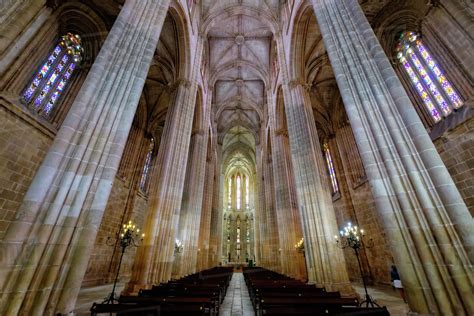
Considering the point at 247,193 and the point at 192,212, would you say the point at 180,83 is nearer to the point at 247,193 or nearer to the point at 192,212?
the point at 192,212

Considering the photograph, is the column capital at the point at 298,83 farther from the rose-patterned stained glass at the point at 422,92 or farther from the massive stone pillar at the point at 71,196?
the massive stone pillar at the point at 71,196

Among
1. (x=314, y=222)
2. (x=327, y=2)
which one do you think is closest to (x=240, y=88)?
(x=327, y=2)

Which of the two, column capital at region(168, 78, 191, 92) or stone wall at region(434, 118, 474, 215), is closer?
stone wall at region(434, 118, 474, 215)

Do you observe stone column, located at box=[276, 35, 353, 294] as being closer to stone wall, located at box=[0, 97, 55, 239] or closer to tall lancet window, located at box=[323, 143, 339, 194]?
tall lancet window, located at box=[323, 143, 339, 194]

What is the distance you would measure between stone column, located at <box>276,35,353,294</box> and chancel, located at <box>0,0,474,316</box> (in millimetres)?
71

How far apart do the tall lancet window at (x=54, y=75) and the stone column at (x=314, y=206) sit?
11.8 metres

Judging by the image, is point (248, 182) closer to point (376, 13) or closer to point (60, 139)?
point (376, 13)

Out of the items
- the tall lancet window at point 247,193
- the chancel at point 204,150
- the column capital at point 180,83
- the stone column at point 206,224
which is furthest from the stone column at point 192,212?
the tall lancet window at point 247,193

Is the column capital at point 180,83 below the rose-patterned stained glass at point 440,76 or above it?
above

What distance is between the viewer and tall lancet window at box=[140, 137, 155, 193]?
17.4 metres

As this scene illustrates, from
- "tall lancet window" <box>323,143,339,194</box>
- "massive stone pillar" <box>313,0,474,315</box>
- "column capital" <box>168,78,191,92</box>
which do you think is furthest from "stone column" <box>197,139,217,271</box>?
"massive stone pillar" <box>313,0,474,315</box>

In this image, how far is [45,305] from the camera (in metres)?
2.98

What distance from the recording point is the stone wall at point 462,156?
6949 millimetres

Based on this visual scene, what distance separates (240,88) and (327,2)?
1695cm
